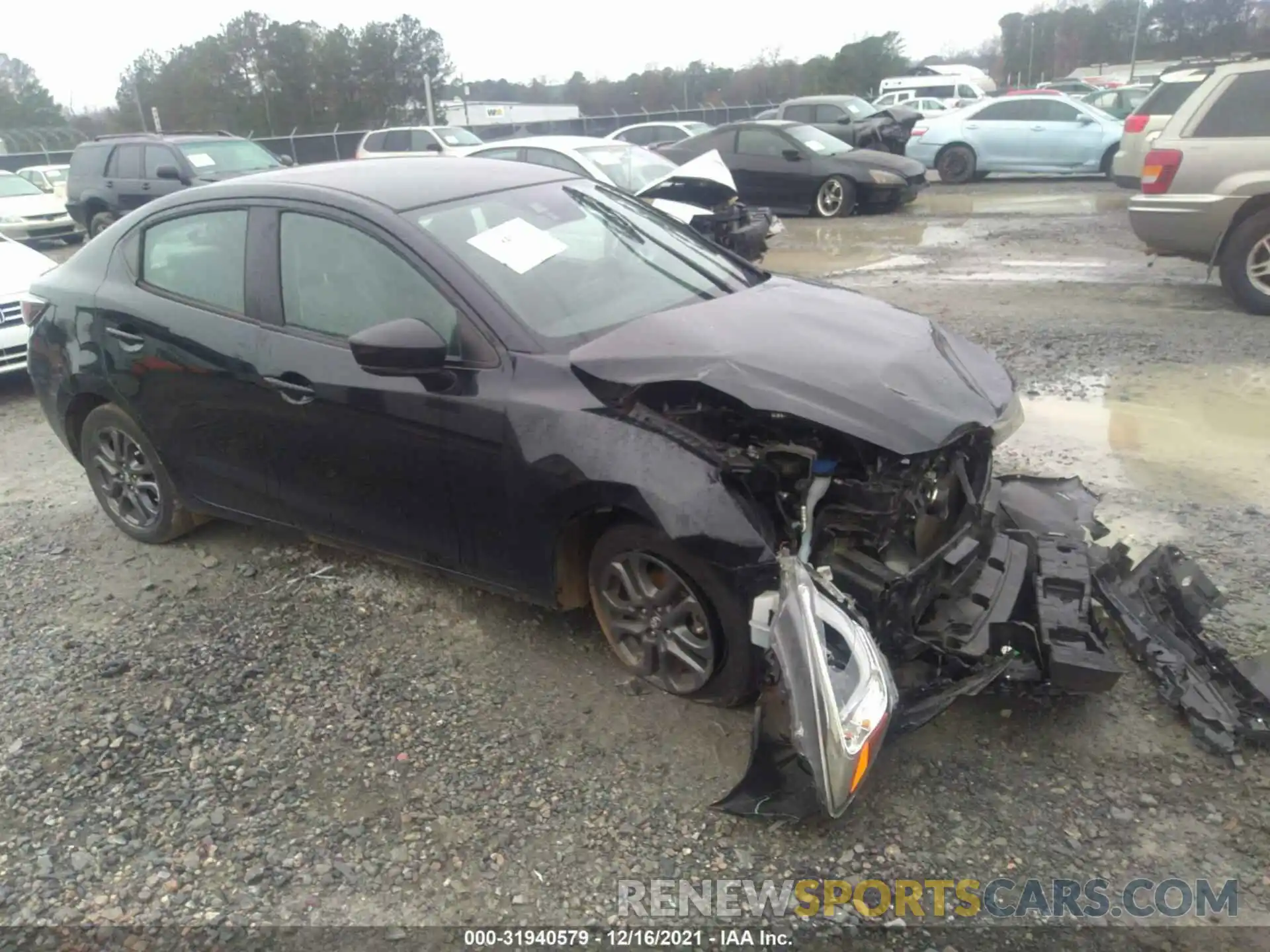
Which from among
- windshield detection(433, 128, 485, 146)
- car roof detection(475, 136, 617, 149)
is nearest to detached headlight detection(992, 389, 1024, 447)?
car roof detection(475, 136, 617, 149)

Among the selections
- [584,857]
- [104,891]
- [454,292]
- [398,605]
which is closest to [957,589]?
[584,857]

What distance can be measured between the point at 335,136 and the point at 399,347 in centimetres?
3077

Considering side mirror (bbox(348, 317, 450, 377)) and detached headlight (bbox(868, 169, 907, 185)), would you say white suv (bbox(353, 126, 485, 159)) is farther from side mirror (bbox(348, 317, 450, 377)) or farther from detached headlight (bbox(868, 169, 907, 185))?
side mirror (bbox(348, 317, 450, 377))

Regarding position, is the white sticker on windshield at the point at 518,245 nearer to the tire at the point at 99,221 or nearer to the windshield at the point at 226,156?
the windshield at the point at 226,156

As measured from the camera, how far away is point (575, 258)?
3668mm

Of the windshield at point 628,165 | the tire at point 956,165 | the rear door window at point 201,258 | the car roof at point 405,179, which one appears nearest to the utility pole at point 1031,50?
Result: the tire at point 956,165

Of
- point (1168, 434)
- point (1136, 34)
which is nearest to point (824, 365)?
point (1168, 434)

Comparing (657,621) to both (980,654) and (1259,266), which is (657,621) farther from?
(1259,266)

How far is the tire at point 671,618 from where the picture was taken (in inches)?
117

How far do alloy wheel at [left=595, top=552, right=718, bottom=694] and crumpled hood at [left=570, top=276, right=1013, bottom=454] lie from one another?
0.64m

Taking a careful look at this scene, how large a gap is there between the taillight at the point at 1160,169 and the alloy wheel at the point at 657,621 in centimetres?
665

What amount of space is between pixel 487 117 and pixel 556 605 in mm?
41932

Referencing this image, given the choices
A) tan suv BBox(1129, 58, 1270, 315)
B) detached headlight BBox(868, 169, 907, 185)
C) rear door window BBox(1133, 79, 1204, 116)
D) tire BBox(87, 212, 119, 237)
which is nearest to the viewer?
tan suv BBox(1129, 58, 1270, 315)

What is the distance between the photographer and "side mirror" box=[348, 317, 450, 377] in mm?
3105
